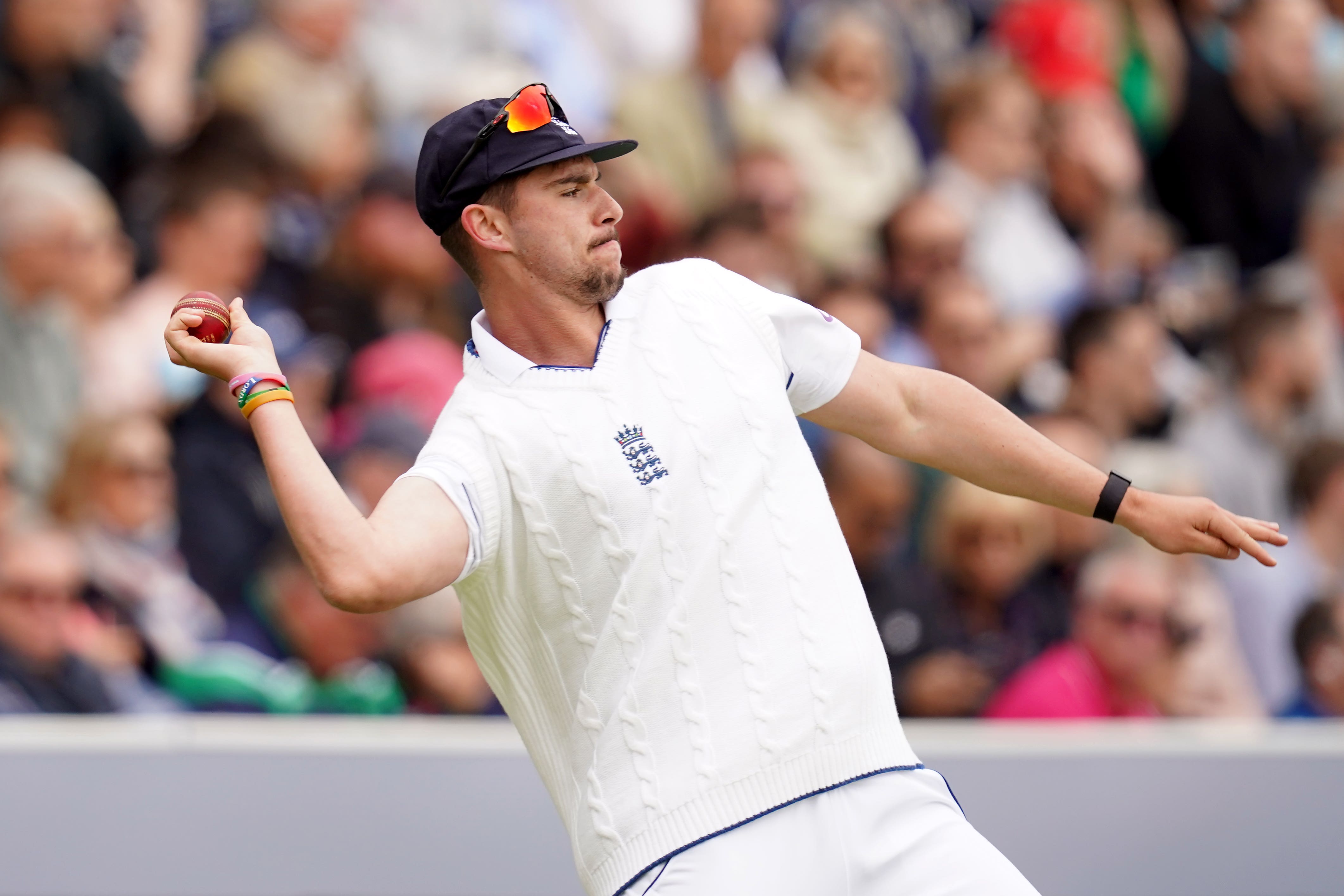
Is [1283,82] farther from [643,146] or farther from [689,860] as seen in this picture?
[689,860]

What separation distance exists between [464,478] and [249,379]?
0.36m

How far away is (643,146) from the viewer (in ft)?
21.4

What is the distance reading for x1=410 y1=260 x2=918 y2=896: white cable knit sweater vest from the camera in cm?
256

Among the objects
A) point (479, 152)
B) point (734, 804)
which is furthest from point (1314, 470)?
point (479, 152)

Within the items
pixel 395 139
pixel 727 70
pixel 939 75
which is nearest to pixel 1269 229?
pixel 939 75

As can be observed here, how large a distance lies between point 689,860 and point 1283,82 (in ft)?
20.7

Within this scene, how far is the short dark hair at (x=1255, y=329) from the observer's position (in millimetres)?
6676

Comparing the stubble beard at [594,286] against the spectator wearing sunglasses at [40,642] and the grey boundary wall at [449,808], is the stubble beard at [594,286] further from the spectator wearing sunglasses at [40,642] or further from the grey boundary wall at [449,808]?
the spectator wearing sunglasses at [40,642]

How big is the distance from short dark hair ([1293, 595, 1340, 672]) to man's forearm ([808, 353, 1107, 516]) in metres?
2.94

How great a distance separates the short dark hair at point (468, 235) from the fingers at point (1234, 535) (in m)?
1.29

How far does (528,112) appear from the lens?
2.68 m

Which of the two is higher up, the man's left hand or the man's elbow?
the man's elbow

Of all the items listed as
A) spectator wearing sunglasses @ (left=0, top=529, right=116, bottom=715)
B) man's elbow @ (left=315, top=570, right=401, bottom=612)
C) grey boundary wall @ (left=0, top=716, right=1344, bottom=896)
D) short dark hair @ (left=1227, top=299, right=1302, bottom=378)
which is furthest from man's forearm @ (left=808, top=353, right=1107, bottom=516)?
short dark hair @ (left=1227, top=299, right=1302, bottom=378)

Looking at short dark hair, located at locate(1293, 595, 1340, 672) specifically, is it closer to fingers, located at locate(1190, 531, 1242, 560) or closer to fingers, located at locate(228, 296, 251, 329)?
fingers, located at locate(1190, 531, 1242, 560)
